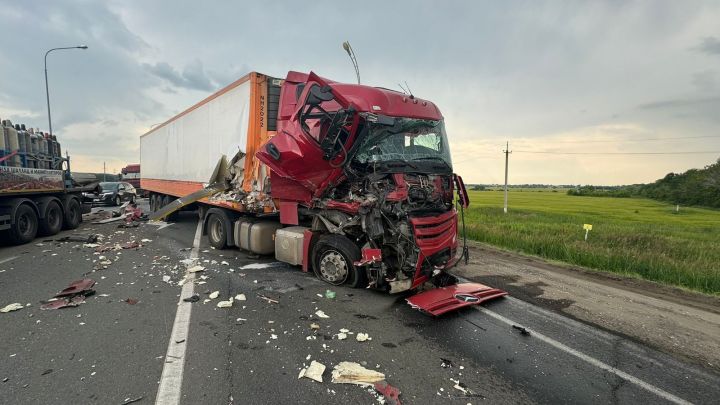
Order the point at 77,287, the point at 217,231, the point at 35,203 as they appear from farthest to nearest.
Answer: the point at 35,203 → the point at 217,231 → the point at 77,287

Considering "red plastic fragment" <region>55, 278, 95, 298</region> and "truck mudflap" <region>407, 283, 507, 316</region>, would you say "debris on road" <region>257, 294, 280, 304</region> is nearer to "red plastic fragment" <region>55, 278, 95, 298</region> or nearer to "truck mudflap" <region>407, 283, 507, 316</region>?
"truck mudflap" <region>407, 283, 507, 316</region>

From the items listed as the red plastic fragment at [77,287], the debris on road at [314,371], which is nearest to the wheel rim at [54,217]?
the red plastic fragment at [77,287]

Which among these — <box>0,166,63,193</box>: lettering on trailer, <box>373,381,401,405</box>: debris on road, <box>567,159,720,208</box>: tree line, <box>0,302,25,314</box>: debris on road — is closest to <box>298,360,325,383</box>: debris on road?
<box>373,381,401,405</box>: debris on road

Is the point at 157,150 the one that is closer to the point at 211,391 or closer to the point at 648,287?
the point at 211,391

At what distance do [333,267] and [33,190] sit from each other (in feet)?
29.6

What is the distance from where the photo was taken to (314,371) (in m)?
2.94

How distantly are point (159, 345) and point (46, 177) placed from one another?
31.4 feet

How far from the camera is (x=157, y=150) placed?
43.0ft

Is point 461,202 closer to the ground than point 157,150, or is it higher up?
closer to the ground

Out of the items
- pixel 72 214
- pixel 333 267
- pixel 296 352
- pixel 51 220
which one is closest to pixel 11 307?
pixel 296 352

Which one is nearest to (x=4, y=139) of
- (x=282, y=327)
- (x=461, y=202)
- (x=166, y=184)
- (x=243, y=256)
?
(x=166, y=184)

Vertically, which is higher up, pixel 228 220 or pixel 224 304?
pixel 228 220

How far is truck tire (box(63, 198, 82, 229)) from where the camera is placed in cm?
1052

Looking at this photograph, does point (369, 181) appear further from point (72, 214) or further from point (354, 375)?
point (72, 214)
